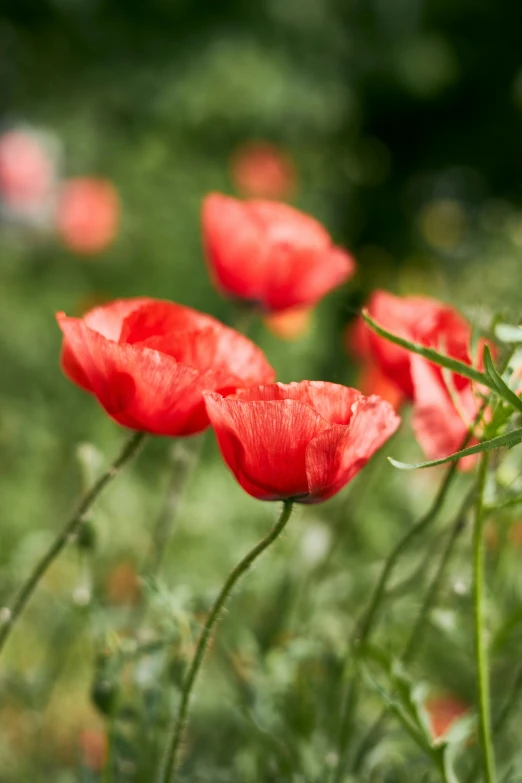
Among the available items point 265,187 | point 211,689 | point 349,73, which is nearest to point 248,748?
point 211,689

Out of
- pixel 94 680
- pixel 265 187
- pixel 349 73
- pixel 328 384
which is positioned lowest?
pixel 94 680

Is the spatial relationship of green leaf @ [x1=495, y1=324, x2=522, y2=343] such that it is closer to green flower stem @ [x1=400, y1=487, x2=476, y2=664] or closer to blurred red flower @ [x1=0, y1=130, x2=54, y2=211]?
green flower stem @ [x1=400, y1=487, x2=476, y2=664]

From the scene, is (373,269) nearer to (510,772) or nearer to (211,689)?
(211,689)

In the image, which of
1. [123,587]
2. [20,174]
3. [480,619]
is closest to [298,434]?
[480,619]

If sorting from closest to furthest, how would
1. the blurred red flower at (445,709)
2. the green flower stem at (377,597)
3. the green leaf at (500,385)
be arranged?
the green leaf at (500,385) → the green flower stem at (377,597) → the blurred red flower at (445,709)

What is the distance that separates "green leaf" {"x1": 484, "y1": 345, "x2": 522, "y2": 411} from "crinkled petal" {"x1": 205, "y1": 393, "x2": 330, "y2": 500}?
85mm

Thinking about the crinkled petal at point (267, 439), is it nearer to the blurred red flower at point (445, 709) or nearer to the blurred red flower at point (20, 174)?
the blurred red flower at point (445, 709)

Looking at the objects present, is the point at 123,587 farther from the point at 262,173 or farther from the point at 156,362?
the point at 262,173

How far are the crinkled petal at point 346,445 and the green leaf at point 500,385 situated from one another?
61 mm

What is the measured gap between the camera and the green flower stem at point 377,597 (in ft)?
1.83

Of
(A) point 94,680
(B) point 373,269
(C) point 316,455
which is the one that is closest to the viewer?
(C) point 316,455

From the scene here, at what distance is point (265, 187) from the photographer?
3137 millimetres

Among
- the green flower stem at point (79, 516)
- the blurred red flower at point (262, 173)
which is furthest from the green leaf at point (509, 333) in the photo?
the blurred red flower at point (262, 173)

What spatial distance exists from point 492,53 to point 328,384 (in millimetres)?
5320
